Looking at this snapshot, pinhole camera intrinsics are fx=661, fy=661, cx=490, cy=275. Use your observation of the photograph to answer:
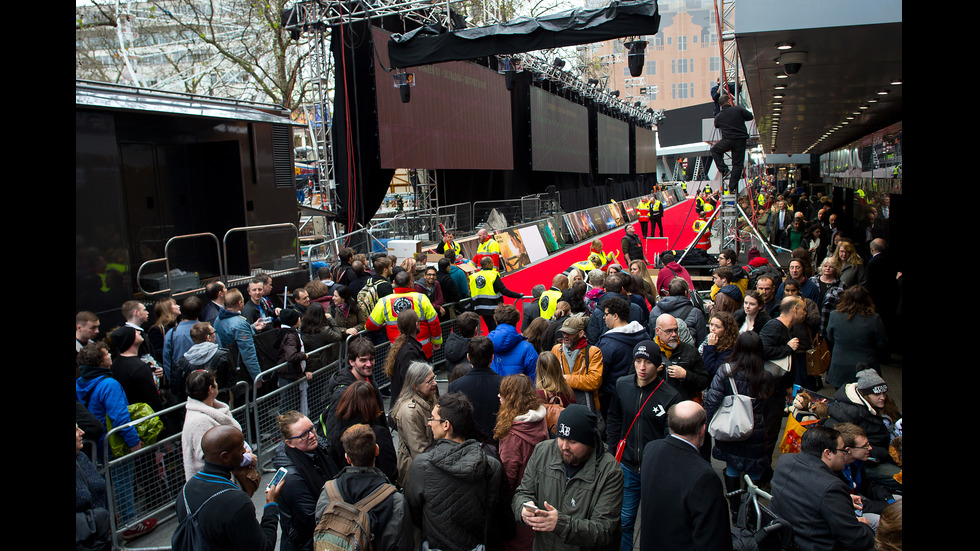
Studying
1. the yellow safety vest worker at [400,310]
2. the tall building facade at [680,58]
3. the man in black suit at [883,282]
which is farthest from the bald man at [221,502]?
the tall building facade at [680,58]

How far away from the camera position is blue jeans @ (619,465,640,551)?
15.4ft

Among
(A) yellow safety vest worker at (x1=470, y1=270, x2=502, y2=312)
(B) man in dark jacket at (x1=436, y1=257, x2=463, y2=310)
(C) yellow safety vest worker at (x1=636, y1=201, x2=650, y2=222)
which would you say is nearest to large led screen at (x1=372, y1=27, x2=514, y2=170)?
(C) yellow safety vest worker at (x1=636, y1=201, x2=650, y2=222)

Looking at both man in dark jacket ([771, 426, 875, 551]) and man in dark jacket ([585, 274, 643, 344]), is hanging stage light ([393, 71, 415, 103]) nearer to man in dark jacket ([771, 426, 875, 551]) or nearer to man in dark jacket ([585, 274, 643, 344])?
man in dark jacket ([585, 274, 643, 344])

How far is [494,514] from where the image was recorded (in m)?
3.78

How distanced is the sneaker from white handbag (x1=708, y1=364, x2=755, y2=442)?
181 inches

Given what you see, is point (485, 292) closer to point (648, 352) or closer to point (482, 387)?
point (482, 387)

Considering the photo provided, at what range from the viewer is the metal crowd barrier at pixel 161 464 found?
5230mm

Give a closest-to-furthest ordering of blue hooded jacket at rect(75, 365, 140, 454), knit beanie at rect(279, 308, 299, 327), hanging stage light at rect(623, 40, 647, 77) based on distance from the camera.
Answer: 1. blue hooded jacket at rect(75, 365, 140, 454)
2. knit beanie at rect(279, 308, 299, 327)
3. hanging stage light at rect(623, 40, 647, 77)

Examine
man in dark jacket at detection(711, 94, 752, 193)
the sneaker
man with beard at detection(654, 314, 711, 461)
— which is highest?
man in dark jacket at detection(711, 94, 752, 193)

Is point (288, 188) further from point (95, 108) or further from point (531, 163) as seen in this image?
point (531, 163)

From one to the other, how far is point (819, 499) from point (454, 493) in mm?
1944
